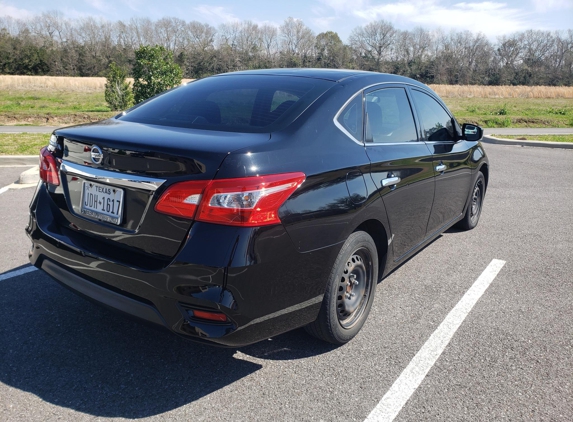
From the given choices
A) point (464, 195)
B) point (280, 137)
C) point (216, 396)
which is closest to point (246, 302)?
point (216, 396)

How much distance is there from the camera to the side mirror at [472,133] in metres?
4.70

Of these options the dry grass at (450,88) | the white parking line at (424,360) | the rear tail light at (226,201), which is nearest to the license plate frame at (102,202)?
the rear tail light at (226,201)

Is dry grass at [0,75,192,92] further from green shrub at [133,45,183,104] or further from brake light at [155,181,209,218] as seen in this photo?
brake light at [155,181,209,218]

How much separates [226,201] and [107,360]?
4.33ft

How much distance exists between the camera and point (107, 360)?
279 cm

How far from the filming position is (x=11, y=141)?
11969 mm

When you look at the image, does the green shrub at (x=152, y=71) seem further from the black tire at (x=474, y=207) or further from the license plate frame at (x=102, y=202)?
the license plate frame at (x=102, y=202)

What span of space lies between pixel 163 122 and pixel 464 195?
332cm

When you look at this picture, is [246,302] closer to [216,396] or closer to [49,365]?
[216,396]

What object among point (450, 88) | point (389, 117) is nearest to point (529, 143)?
point (389, 117)

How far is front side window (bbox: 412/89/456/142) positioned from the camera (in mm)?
4070

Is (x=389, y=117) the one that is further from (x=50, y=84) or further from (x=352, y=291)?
(x=50, y=84)

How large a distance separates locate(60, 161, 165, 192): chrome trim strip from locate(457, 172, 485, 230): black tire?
4.01 metres

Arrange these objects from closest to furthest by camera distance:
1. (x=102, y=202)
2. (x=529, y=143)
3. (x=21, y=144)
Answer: (x=102, y=202), (x=21, y=144), (x=529, y=143)
